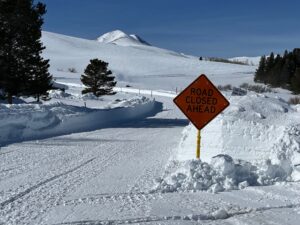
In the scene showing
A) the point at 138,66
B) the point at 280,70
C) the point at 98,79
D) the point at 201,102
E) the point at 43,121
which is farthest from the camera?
the point at 138,66

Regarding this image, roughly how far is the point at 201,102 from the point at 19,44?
Answer: 61.3 feet

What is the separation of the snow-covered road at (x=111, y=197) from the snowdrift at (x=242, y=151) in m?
0.38

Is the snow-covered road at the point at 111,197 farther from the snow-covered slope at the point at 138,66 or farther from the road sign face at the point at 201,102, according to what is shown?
the snow-covered slope at the point at 138,66

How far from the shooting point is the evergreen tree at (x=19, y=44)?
2569 centimetres

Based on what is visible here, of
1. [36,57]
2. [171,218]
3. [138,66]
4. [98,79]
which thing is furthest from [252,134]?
[138,66]

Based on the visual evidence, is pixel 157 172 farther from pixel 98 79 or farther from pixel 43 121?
pixel 98 79

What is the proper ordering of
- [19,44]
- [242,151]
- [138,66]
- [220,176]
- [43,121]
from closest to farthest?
[220,176] < [242,151] < [43,121] < [19,44] < [138,66]

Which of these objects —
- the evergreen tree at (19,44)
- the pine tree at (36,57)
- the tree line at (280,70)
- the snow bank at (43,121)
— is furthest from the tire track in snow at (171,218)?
the tree line at (280,70)

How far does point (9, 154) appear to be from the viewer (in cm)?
1255

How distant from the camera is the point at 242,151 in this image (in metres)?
10.9

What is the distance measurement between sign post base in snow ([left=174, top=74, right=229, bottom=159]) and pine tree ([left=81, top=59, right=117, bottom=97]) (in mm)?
42738

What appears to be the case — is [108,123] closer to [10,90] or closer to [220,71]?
[10,90]

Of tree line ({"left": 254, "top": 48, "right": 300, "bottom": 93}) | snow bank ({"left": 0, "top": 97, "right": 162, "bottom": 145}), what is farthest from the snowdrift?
tree line ({"left": 254, "top": 48, "right": 300, "bottom": 93})

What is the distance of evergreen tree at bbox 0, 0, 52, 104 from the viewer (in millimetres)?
25688
